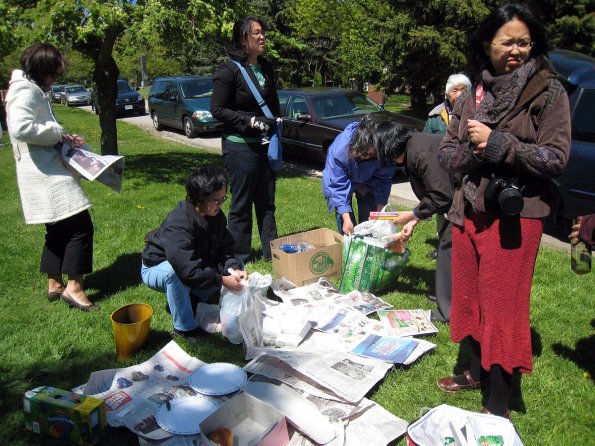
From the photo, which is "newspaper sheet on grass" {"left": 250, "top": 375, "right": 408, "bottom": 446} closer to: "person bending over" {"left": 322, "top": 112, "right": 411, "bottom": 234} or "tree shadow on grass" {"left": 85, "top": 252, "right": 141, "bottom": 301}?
"person bending over" {"left": 322, "top": 112, "right": 411, "bottom": 234}

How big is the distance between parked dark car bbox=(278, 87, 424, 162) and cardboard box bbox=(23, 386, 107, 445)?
6983 mm

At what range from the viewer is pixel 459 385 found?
9.14 feet

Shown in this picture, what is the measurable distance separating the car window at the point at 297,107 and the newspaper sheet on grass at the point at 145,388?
709cm

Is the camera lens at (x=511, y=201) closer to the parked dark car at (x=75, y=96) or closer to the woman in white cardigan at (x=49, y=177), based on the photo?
the woman in white cardigan at (x=49, y=177)

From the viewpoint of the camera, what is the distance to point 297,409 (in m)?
2.46

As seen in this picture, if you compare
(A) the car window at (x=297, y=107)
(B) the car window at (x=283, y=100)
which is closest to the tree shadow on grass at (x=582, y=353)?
(A) the car window at (x=297, y=107)

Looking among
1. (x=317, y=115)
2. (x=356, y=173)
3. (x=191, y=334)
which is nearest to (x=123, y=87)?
(x=317, y=115)

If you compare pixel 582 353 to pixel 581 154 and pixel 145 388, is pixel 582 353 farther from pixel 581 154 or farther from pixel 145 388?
pixel 581 154

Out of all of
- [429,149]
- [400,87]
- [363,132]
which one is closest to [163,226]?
[363,132]

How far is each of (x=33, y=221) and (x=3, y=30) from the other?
18.1ft

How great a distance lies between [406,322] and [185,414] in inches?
63.7

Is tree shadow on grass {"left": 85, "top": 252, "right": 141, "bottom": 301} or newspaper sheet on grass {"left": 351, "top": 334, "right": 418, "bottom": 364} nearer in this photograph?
newspaper sheet on grass {"left": 351, "top": 334, "right": 418, "bottom": 364}

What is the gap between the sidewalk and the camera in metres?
5.46

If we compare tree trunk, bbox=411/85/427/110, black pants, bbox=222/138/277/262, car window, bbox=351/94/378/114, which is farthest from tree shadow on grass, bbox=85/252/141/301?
tree trunk, bbox=411/85/427/110
